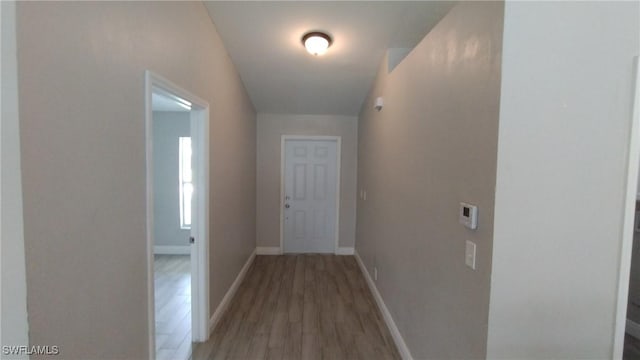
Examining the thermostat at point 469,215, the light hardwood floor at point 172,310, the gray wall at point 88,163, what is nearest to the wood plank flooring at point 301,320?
the light hardwood floor at point 172,310

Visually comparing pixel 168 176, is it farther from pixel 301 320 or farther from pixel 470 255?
pixel 470 255

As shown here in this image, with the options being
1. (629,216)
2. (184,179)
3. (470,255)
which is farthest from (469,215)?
(184,179)

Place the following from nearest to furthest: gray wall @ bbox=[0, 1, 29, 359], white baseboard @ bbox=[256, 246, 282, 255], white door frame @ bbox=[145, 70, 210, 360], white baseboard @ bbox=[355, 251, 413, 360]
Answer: gray wall @ bbox=[0, 1, 29, 359] < white baseboard @ bbox=[355, 251, 413, 360] < white door frame @ bbox=[145, 70, 210, 360] < white baseboard @ bbox=[256, 246, 282, 255]

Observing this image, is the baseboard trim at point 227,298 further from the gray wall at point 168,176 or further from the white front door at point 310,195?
the gray wall at point 168,176

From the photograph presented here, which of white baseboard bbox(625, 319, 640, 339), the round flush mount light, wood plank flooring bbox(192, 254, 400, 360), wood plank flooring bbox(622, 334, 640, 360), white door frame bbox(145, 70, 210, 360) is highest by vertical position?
the round flush mount light

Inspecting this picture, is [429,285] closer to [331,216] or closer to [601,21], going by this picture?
[601,21]

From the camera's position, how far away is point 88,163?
43.8 inches

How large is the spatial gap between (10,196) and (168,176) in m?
4.52

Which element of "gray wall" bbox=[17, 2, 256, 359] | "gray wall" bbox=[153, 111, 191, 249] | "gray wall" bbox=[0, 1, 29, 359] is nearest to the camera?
"gray wall" bbox=[0, 1, 29, 359]

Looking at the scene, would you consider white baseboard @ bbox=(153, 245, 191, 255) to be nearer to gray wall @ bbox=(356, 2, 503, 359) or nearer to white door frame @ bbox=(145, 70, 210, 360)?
white door frame @ bbox=(145, 70, 210, 360)

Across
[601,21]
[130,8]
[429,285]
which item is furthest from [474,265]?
[130,8]

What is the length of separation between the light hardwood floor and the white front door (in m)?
1.73

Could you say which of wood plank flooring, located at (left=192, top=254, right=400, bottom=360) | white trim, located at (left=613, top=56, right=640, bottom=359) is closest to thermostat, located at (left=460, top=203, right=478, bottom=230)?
white trim, located at (left=613, top=56, right=640, bottom=359)

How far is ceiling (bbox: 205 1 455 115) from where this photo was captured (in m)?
2.34
